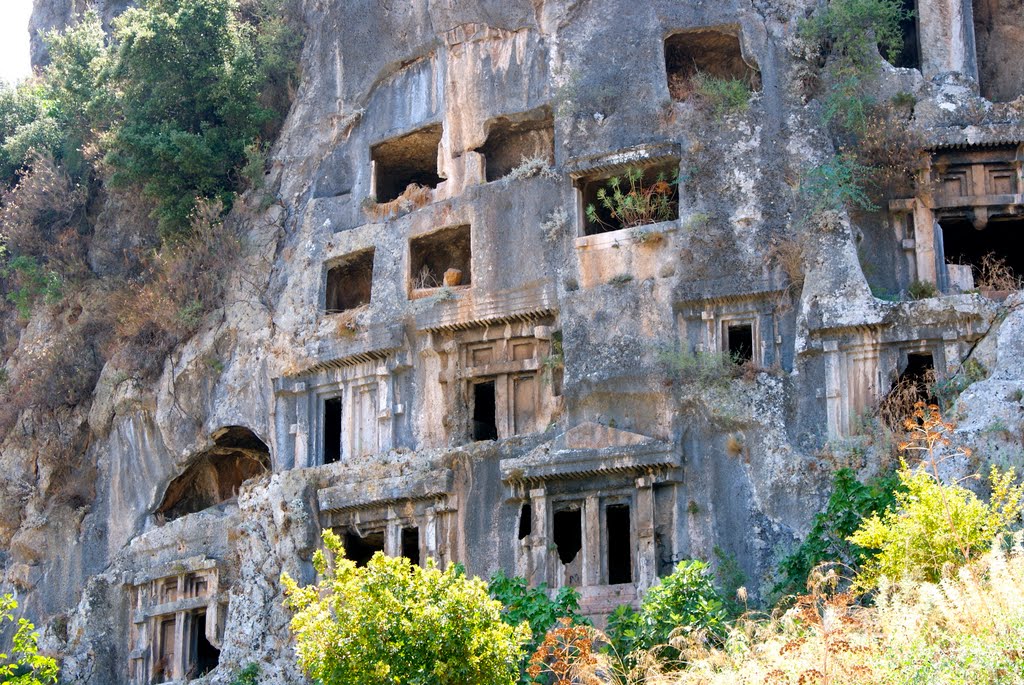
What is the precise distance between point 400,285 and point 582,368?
12.4 feet

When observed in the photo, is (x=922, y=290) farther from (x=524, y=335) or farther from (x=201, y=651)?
(x=201, y=651)

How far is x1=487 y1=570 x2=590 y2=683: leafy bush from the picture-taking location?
19.8 metres

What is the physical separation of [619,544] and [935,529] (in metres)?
8.35

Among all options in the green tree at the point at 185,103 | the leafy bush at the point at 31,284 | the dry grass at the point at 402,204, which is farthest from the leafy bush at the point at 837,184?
the leafy bush at the point at 31,284

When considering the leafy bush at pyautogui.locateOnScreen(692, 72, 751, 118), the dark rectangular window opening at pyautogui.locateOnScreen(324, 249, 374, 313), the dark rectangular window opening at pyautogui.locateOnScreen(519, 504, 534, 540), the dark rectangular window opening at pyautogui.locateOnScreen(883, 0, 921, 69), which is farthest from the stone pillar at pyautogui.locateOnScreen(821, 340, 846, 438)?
the dark rectangular window opening at pyautogui.locateOnScreen(324, 249, 374, 313)

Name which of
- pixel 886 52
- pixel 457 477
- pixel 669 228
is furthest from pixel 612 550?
pixel 886 52

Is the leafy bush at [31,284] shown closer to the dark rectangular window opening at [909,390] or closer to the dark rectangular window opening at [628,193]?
the dark rectangular window opening at [628,193]

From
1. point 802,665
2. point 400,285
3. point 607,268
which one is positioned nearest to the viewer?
point 802,665

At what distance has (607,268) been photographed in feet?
83.5

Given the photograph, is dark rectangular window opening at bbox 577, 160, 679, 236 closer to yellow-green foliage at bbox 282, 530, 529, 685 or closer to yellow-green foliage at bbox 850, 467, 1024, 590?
yellow-green foliage at bbox 850, 467, 1024, 590

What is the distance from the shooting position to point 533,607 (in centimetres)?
2006

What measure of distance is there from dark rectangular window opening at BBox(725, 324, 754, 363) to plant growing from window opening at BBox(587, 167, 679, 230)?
76.2 inches

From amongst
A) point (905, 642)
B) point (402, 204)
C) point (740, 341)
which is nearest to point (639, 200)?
point (740, 341)

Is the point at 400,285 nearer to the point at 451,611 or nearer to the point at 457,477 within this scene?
the point at 457,477
